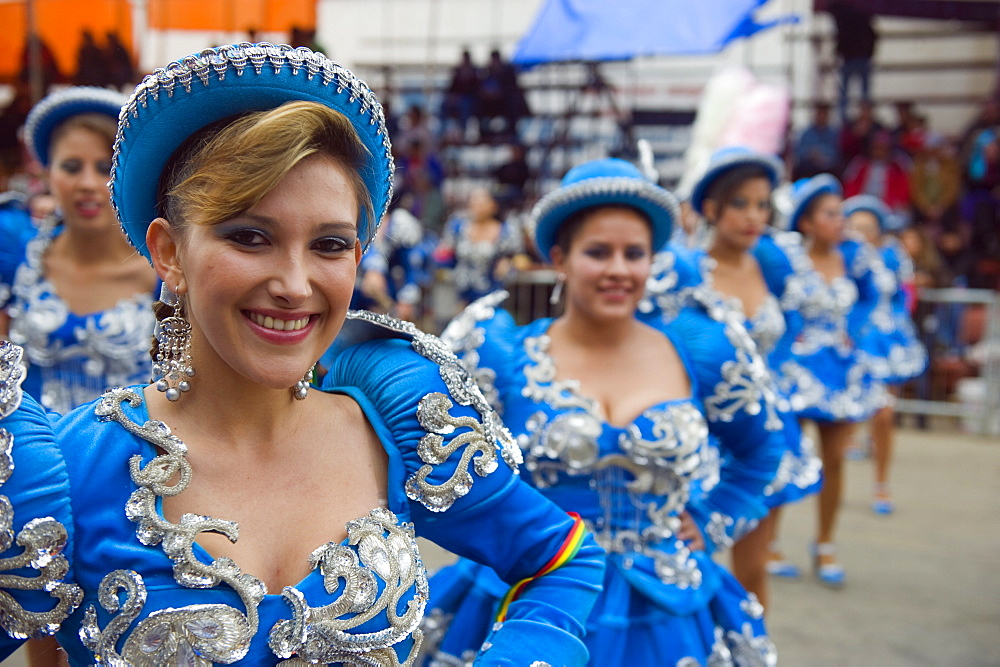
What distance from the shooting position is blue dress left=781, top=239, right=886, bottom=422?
18.7 ft

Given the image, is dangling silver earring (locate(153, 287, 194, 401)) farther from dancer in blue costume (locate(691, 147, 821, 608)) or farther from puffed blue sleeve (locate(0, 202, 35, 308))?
dancer in blue costume (locate(691, 147, 821, 608))

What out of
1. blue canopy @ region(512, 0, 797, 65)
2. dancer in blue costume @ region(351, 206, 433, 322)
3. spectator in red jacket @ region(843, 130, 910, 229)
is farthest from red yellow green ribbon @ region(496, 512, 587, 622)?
spectator in red jacket @ region(843, 130, 910, 229)

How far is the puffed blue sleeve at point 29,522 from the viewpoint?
1.33 meters

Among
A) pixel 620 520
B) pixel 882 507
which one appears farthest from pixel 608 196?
pixel 882 507

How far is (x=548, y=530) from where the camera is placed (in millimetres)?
1756

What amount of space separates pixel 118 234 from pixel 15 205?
19.2 inches

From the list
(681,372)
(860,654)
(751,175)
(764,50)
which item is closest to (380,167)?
(681,372)

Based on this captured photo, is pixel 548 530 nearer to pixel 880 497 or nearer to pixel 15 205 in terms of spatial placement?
pixel 15 205

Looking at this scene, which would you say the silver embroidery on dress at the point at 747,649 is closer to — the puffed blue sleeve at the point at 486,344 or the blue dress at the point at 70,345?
the puffed blue sleeve at the point at 486,344

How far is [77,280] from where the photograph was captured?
3.54m

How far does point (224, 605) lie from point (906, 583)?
502 cm

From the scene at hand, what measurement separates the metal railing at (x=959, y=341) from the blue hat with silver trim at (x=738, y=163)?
19.4 ft

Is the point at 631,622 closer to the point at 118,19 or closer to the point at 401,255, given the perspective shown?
the point at 401,255

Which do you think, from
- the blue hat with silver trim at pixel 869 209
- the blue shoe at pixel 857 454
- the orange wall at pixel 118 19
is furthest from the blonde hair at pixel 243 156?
the blue shoe at pixel 857 454
